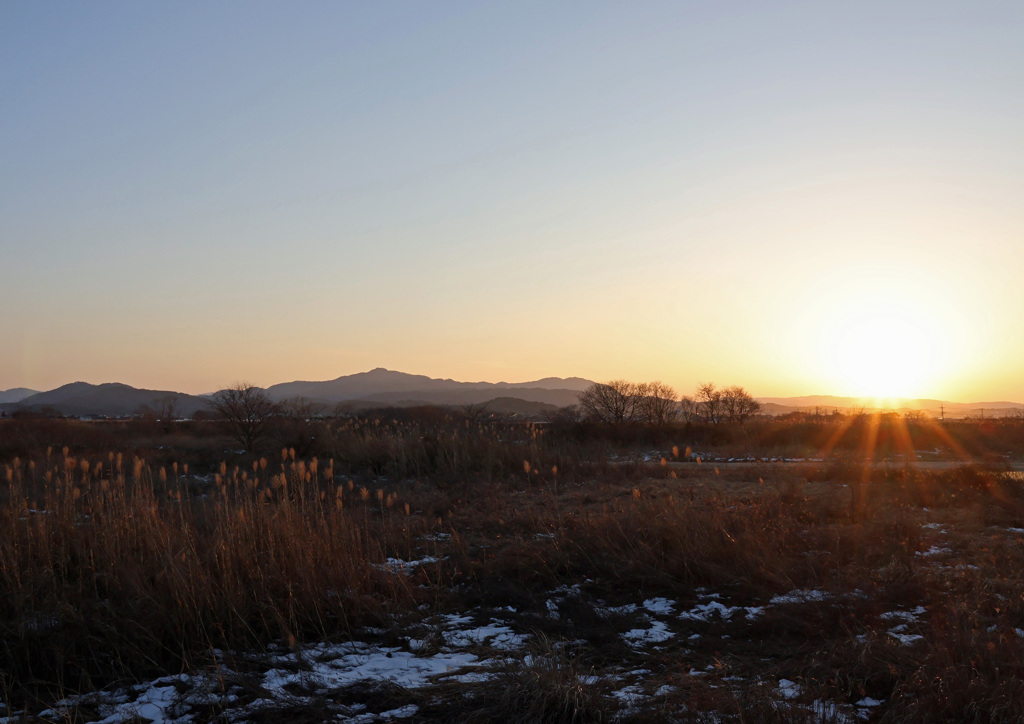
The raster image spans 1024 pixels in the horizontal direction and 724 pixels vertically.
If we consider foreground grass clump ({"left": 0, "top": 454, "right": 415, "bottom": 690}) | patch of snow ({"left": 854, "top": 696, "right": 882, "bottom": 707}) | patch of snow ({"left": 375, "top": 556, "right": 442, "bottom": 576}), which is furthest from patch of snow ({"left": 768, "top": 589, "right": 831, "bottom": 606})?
foreground grass clump ({"left": 0, "top": 454, "right": 415, "bottom": 690})

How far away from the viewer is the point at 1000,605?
18.3ft

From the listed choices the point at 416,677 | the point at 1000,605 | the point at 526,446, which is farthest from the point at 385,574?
the point at 526,446

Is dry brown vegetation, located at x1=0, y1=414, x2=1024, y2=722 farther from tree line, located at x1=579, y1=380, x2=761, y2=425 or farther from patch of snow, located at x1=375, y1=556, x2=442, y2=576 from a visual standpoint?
tree line, located at x1=579, y1=380, x2=761, y2=425

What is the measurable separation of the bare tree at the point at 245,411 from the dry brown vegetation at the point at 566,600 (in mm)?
13056

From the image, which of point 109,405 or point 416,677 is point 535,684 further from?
point 109,405

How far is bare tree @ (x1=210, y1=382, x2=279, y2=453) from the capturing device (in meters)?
22.7

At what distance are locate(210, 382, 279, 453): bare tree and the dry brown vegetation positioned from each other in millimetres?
13056

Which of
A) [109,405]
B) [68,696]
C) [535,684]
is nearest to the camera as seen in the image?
[535,684]

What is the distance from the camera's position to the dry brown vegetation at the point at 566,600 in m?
4.21

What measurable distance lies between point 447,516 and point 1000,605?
7112 millimetres

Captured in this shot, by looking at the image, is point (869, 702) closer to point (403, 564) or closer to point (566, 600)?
point (566, 600)

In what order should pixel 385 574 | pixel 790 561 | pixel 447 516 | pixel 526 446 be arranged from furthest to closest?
pixel 526 446 → pixel 447 516 → pixel 790 561 → pixel 385 574

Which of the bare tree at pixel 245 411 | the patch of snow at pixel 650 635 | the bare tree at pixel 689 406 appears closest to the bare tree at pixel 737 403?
the bare tree at pixel 689 406

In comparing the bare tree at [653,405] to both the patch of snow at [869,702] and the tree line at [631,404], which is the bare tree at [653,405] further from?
the patch of snow at [869,702]
